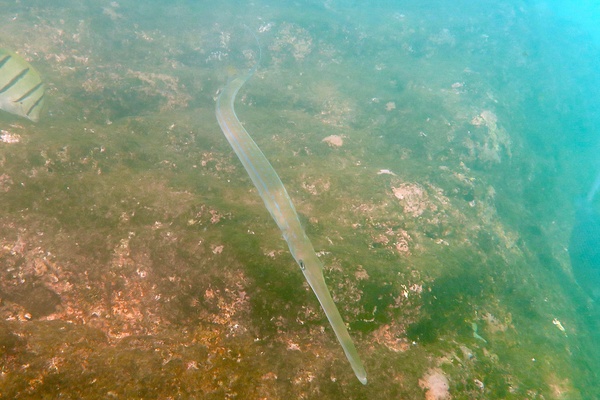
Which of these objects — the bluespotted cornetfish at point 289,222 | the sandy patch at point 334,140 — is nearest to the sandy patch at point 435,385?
the bluespotted cornetfish at point 289,222

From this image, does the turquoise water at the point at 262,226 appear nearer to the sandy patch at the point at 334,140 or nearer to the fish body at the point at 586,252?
the sandy patch at the point at 334,140

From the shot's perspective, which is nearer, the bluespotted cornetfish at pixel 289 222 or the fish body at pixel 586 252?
the bluespotted cornetfish at pixel 289 222

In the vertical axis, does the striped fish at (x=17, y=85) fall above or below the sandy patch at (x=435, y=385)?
above

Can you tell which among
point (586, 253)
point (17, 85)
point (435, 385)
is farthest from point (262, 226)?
point (586, 253)

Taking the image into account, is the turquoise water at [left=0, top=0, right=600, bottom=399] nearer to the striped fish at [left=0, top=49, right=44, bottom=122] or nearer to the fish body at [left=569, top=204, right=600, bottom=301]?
the fish body at [left=569, top=204, right=600, bottom=301]

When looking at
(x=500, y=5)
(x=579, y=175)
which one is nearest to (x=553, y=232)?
(x=579, y=175)

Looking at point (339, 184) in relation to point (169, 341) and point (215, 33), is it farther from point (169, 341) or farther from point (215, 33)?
point (215, 33)

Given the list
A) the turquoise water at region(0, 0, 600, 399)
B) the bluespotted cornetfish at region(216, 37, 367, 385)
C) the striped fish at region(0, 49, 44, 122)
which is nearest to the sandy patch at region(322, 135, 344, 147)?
the turquoise water at region(0, 0, 600, 399)
